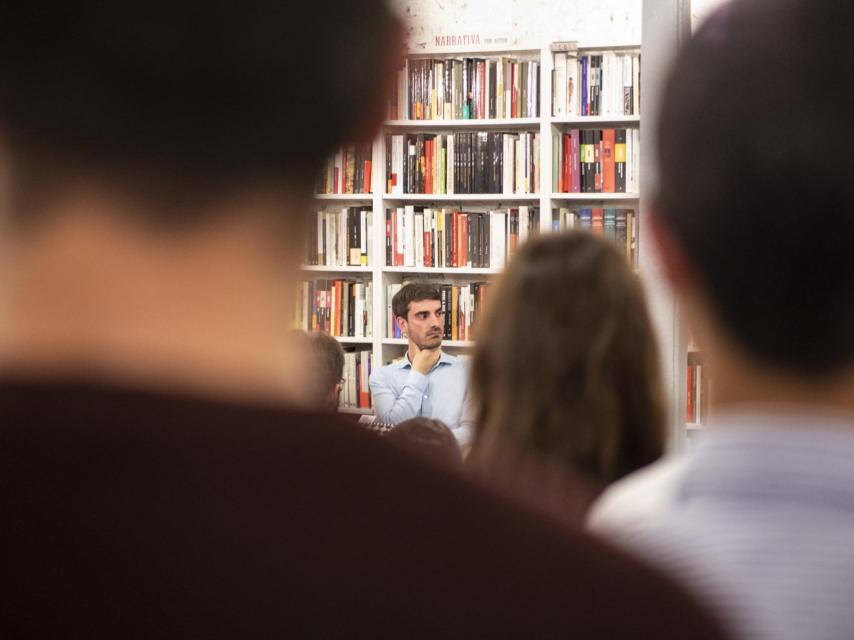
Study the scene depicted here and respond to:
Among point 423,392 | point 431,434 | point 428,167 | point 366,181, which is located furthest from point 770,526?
point 366,181

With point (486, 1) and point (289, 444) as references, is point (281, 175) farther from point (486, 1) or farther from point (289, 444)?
point (486, 1)

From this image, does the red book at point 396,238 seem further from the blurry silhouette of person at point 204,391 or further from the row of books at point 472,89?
the blurry silhouette of person at point 204,391

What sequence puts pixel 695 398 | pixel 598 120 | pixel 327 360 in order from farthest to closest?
1. pixel 598 120
2. pixel 695 398
3. pixel 327 360

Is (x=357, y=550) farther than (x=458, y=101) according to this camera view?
No

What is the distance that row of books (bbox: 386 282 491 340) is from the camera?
5.51 meters

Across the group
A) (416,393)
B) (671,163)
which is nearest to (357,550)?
(671,163)

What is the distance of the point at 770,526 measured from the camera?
23.7 inches

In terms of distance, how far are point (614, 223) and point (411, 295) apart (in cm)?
99

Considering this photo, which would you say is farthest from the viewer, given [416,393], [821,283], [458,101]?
[458,101]

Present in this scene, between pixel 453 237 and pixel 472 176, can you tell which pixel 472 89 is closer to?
pixel 472 176

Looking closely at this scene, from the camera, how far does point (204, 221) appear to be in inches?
16.1

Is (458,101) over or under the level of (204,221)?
over

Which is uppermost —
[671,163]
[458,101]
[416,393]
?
[458,101]

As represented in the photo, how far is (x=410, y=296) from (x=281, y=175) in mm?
4719
